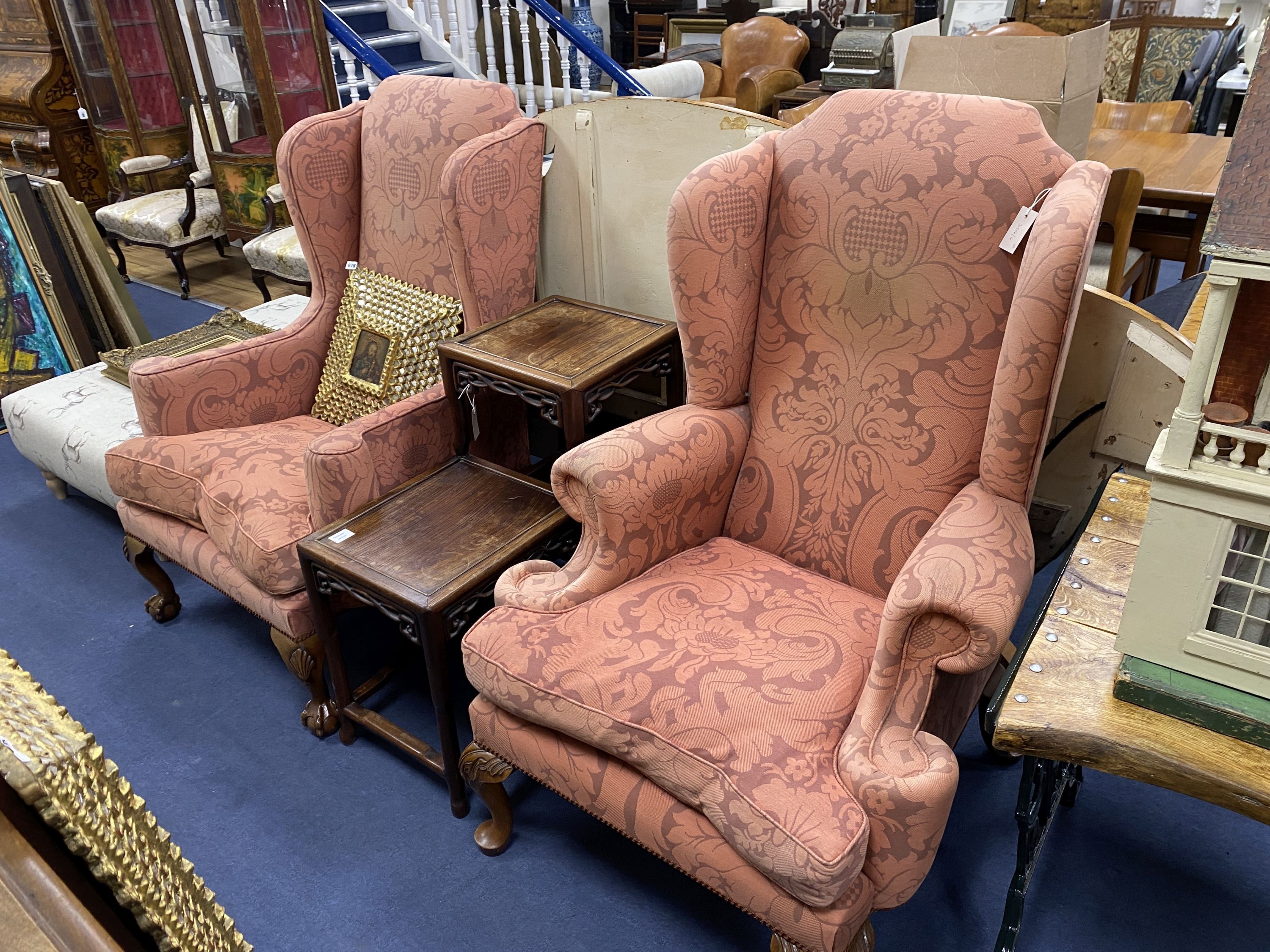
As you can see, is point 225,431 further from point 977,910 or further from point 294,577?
point 977,910

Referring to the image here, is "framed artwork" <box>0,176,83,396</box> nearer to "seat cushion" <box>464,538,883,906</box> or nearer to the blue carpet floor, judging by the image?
the blue carpet floor

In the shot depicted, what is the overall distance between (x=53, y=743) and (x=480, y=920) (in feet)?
3.49

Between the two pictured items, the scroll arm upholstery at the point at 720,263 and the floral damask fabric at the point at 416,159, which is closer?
the scroll arm upholstery at the point at 720,263

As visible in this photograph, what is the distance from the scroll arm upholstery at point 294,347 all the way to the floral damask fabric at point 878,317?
1.07 meters

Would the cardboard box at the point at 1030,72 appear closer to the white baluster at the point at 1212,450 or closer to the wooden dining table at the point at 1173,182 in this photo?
the wooden dining table at the point at 1173,182

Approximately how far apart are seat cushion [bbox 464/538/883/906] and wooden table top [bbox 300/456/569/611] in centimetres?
18

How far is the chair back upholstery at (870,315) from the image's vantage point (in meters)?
1.32

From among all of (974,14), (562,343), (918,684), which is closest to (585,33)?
(974,14)

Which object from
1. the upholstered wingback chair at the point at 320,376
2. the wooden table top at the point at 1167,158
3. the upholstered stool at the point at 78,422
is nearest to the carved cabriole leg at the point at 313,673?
the upholstered wingback chair at the point at 320,376

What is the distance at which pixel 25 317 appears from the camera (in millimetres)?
3064

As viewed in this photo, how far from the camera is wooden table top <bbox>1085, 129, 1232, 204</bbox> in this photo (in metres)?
2.56

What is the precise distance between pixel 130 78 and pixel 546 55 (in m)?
2.13

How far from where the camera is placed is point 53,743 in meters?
0.59

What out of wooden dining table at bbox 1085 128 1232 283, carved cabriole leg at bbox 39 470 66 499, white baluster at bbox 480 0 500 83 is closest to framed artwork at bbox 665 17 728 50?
white baluster at bbox 480 0 500 83
